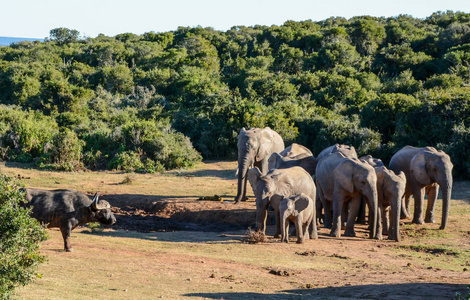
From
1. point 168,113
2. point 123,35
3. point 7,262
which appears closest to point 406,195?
point 7,262

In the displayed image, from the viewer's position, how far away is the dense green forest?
25.8 meters

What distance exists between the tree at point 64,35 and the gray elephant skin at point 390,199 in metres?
66.7

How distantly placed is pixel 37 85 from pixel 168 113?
12.2m

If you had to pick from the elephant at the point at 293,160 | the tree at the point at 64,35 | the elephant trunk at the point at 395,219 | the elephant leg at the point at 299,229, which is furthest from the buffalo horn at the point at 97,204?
the tree at the point at 64,35

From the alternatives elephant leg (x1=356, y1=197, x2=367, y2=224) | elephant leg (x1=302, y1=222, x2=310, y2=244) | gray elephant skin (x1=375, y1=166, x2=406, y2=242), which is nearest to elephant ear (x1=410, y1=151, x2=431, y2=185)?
gray elephant skin (x1=375, y1=166, x2=406, y2=242)

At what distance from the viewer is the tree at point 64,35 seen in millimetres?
75844

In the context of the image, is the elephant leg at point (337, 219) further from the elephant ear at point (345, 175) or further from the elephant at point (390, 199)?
the elephant at point (390, 199)

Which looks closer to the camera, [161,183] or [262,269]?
[262,269]

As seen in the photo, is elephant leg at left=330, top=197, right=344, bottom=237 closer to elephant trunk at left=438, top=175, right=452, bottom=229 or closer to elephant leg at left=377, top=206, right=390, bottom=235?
elephant leg at left=377, top=206, right=390, bottom=235

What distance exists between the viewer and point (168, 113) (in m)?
33.4

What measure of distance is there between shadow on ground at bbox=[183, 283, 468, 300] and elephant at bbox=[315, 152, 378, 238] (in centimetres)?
473

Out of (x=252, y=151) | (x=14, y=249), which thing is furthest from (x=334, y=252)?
(x=14, y=249)

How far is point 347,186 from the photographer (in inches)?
591

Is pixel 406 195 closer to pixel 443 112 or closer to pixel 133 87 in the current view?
pixel 443 112
